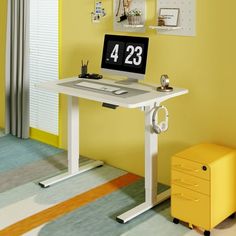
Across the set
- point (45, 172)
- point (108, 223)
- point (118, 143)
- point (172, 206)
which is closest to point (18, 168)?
point (45, 172)

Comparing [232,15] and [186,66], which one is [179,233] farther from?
[232,15]

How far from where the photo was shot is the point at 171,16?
11.2 ft

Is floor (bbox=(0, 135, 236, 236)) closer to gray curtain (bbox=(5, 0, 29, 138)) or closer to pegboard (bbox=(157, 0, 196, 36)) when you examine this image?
gray curtain (bbox=(5, 0, 29, 138))

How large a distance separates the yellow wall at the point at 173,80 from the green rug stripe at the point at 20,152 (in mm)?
372

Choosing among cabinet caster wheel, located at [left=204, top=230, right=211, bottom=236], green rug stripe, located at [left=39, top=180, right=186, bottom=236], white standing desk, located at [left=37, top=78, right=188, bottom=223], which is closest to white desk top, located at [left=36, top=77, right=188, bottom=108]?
white standing desk, located at [left=37, top=78, right=188, bottom=223]

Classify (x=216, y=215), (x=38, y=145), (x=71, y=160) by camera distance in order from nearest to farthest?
(x=216, y=215) → (x=71, y=160) → (x=38, y=145)

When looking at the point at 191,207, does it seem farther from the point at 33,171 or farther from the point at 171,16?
the point at 33,171

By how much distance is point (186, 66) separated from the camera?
3.41m

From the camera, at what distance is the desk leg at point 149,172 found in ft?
10.4

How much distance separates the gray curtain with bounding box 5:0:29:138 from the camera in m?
4.52

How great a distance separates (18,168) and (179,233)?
1609mm

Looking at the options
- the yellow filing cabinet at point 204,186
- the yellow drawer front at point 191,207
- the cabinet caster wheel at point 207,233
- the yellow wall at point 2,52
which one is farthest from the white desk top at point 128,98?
the yellow wall at point 2,52

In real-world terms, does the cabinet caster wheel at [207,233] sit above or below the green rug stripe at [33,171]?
below

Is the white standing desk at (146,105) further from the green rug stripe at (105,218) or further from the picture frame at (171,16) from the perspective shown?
the picture frame at (171,16)
